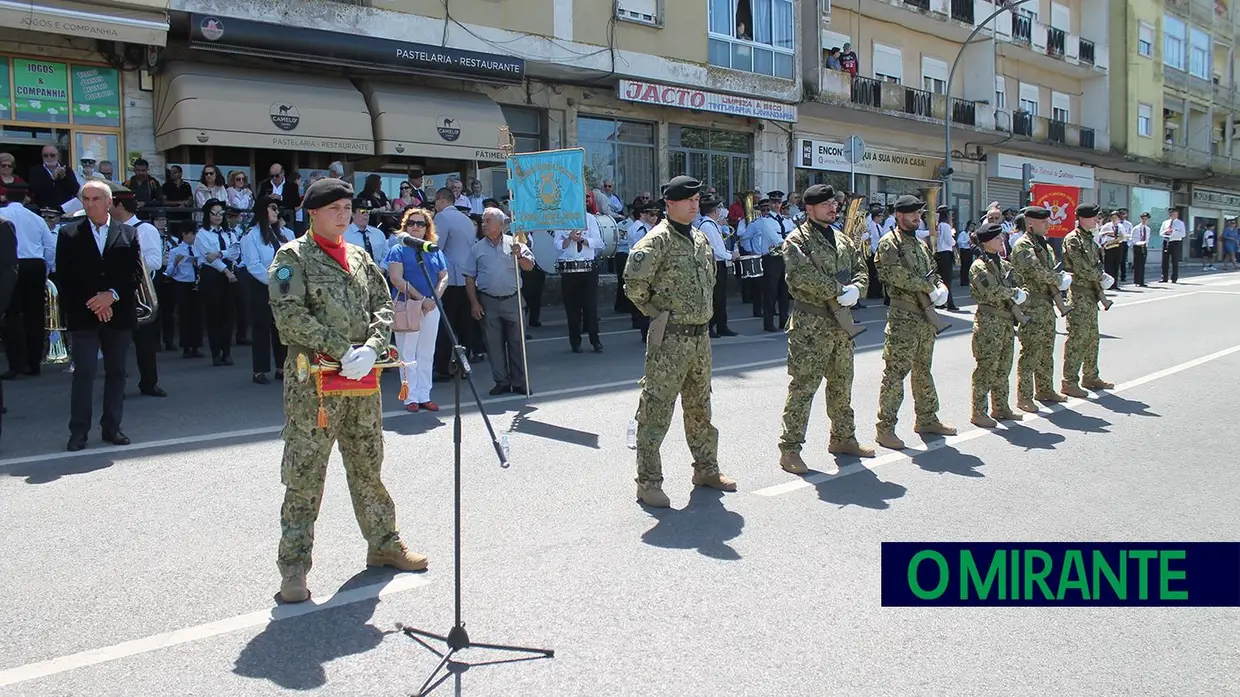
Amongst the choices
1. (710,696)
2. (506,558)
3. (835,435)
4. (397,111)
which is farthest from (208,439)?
(397,111)

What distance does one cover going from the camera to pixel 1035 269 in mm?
9281

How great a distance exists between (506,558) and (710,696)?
175 centimetres

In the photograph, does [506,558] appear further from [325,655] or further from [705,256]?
[705,256]

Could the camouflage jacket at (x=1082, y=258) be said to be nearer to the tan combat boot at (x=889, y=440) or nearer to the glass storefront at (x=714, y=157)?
the tan combat boot at (x=889, y=440)

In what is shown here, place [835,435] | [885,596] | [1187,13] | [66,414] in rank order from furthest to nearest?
[1187,13], [66,414], [835,435], [885,596]

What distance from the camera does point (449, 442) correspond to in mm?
7828

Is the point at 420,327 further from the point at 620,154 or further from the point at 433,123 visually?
the point at 620,154

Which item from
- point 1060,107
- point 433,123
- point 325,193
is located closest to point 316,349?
point 325,193

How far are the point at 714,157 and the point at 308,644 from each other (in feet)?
72.9

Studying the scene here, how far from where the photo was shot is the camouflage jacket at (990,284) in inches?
340

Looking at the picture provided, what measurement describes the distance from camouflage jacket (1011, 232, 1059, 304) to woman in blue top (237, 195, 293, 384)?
744 cm

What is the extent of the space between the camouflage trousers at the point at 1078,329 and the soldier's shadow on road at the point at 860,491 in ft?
14.0

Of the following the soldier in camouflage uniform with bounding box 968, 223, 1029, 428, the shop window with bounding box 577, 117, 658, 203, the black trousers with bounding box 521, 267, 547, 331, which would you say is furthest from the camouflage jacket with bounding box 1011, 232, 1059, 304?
the shop window with bounding box 577, 117, 658, 203

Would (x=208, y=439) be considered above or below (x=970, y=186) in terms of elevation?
below
